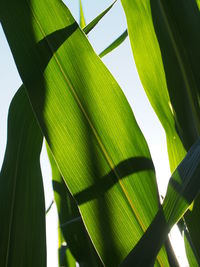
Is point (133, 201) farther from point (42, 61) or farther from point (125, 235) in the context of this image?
point (42, 61)

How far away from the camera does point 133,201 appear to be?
1.46 ft

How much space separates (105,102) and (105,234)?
0.47 ft

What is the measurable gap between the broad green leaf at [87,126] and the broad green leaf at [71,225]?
11 centimetres

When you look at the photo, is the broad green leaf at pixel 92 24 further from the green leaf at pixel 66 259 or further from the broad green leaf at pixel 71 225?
the green leaf at pixel 66 259

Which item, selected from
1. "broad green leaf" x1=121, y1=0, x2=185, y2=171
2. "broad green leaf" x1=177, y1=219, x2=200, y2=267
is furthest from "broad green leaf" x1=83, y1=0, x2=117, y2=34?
"broad green leaf" x1=177, y1=219, x2=200, y2=267

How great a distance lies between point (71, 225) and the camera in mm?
546

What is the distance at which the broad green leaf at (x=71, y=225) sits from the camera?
1.75 feet

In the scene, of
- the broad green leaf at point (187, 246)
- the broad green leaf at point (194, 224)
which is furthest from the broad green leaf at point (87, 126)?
the broad green leaf at point (187, 246)

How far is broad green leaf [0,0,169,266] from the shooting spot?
42 centimetres

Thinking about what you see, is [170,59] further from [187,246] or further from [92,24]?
[187,246]

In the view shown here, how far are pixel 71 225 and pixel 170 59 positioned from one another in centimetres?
26

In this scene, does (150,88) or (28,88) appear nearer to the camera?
(28,88)

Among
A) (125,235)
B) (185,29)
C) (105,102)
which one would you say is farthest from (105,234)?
(185,29)

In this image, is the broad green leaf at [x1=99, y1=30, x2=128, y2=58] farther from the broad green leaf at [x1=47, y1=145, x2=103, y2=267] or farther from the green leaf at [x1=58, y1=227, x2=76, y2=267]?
the green leaf at [x1=58, y1=227, x2=76, y2=267]
